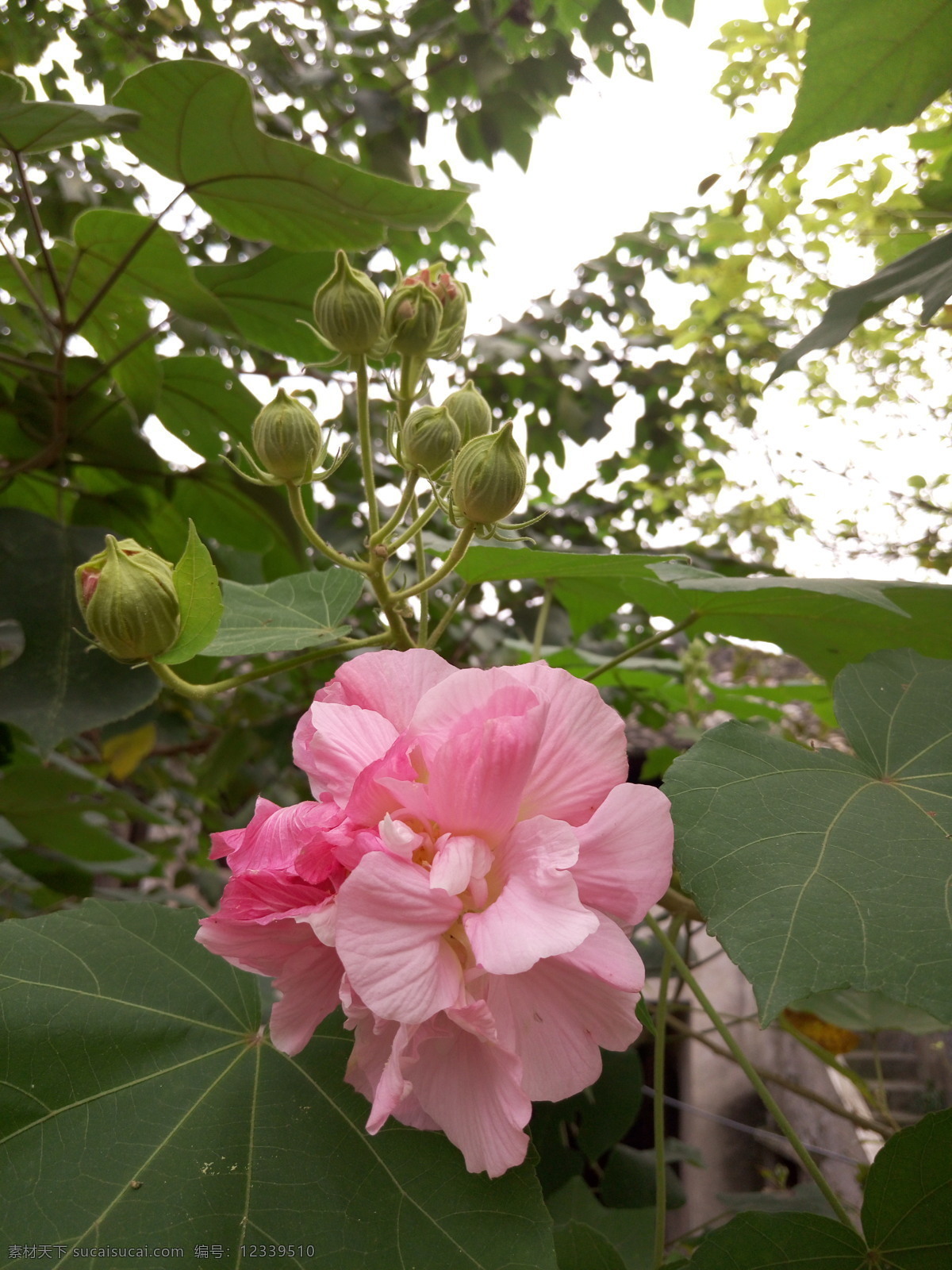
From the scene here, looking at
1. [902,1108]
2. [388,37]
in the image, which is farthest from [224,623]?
[902,1108]

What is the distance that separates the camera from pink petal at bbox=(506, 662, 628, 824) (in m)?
0.56

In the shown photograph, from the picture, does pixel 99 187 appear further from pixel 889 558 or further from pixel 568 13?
pixel 889 558

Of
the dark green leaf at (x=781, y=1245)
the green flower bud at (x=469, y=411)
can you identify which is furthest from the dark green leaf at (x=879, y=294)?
the dark green leaf at (x=781, y=1245)

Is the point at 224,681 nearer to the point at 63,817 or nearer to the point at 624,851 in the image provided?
the point at 624,851

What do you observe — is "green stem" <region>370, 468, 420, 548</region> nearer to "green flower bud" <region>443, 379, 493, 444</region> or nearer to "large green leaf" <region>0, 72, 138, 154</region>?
"green flower bud" <region>443, 379, 493, 444</region>

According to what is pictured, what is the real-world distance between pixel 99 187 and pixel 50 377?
1.16 metres

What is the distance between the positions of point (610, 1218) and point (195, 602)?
3.75 feet

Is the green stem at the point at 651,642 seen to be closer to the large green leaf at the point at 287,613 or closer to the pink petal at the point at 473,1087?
the large green leaf at the point at 287,613

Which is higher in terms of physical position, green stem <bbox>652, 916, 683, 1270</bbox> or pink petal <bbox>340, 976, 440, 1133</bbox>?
pink petal <bbox>340, 976, 440, 1133</bbox>

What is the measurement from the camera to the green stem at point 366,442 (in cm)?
80

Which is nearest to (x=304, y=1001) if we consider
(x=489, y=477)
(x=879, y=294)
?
(x=489, y=477)

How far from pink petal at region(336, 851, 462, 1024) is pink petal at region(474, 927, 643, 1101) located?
54 millimetres

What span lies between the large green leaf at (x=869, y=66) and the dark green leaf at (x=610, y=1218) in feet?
4.78

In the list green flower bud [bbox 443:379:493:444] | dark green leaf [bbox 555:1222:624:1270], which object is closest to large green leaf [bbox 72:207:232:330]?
green flower bud [bbox 443:379:493:444]
